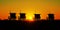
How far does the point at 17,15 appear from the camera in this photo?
4.64 metres

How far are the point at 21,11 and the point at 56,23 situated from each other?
121 cm

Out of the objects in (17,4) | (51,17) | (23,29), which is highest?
(17,4)

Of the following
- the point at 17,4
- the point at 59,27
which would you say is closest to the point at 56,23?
the point at 59,27

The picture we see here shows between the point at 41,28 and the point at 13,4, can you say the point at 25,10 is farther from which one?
the point at 41,28

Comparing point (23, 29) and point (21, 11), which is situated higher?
point (21, 11)

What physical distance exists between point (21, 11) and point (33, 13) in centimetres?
41

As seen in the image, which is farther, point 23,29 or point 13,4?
point 13,4

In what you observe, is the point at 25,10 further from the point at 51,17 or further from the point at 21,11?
the point at 51,17

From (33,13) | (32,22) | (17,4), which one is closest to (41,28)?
(32,22)

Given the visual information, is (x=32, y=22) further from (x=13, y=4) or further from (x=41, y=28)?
(x=13, y=4)

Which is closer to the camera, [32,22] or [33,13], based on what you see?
[32,22]

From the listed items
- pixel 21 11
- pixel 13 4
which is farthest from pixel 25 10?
pixel 13 4

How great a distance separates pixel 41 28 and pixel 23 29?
0.55 metres

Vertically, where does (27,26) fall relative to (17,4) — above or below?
below
